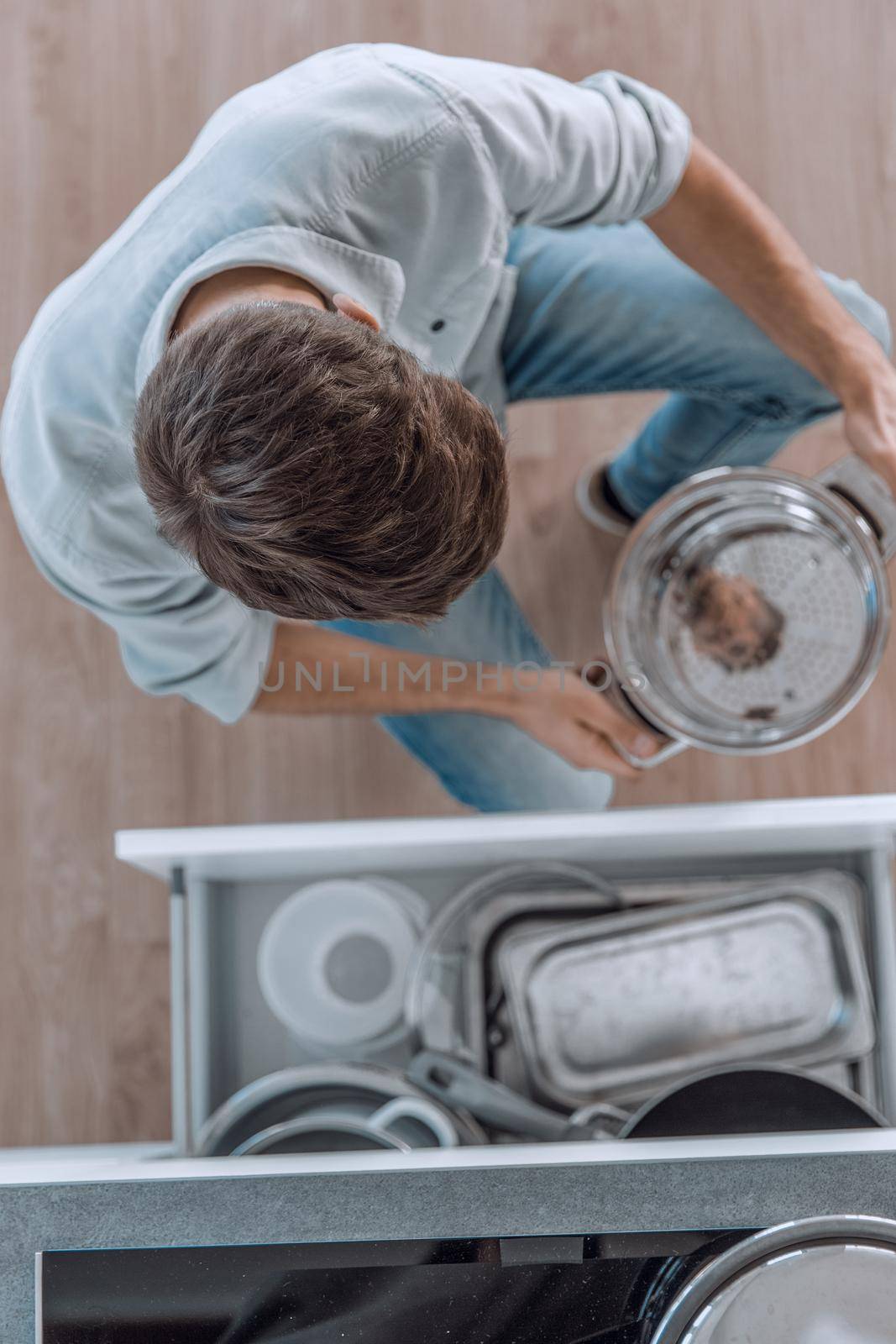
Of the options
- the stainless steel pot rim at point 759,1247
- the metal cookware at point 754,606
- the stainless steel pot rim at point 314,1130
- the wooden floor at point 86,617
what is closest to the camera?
the stainless steel pot rim at point 759,1247

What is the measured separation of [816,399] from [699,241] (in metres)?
0.20

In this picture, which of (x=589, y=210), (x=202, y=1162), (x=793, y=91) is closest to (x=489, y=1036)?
(x=202, y=1162)

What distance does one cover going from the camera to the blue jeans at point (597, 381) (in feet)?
3.07

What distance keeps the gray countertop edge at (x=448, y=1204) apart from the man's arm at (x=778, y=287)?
20.8 inches

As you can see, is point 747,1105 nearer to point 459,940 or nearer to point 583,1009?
point 583,1009

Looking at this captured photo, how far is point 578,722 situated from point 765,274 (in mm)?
397

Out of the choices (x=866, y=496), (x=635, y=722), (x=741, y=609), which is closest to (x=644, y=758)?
(x=635, y=722)

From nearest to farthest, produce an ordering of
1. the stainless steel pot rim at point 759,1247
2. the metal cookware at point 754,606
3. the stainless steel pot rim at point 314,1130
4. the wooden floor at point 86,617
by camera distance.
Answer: the stainless steel pot rim at point 759,1247 < the stainless steel pot rim at point 314,1130 < the metal cookware at point 754,606 < the wooden floor at point 86,617

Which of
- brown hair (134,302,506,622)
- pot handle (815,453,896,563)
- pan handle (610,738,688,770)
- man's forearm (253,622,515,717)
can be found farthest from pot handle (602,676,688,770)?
brown hair (134,302,506,622)

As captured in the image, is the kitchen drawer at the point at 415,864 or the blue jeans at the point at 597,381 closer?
the kitchen drawer at the point at 415,864

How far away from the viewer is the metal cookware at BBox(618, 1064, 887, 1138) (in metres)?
0.71

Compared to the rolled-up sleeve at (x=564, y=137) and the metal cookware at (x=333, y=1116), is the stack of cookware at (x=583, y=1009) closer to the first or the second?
the metal cookware at (x=333, y=1116)

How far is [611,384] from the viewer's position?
3.27ft

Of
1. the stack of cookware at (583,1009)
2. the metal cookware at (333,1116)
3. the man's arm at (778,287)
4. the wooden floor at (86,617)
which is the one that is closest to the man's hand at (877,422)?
the man's arm at (778,287)
